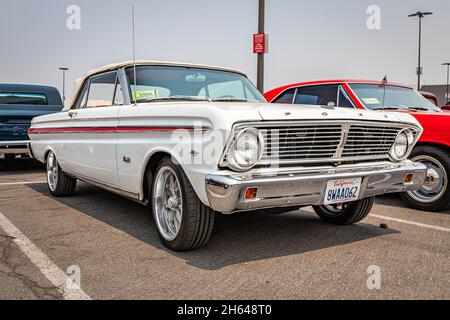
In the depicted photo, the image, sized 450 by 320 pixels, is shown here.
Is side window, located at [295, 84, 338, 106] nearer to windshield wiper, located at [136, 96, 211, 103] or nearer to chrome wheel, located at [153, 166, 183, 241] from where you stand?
windshield wiper, located at [136, 96, 211, 103]

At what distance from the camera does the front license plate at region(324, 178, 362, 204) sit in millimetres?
3138

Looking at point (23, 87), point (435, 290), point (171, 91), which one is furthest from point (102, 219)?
point (23, 87)

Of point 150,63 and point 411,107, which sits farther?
point 411,107

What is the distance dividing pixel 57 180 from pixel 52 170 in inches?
12.5

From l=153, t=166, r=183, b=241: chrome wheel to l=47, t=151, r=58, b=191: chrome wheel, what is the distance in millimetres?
2681

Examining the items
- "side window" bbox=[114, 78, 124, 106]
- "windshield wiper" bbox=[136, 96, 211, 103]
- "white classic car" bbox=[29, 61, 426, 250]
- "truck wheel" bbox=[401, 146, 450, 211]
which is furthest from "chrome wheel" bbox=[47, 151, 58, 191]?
"truck wheel" bbox=[401, 146, 450, 211]

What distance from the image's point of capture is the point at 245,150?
2.85 m

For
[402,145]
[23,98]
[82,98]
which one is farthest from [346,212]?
[23,98]

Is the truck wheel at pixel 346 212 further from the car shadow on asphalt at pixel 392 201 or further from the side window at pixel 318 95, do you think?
the side window at pixel 318 95

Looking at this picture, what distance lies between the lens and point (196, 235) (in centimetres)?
315

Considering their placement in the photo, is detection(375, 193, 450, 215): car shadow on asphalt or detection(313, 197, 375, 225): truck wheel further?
detection(375, 193, 450, 215): car shadow on asphalt

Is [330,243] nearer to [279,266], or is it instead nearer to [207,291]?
[279,266]

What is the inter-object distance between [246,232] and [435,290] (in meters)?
1.68

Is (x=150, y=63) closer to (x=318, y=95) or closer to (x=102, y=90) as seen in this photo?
(x=102, y=90)
